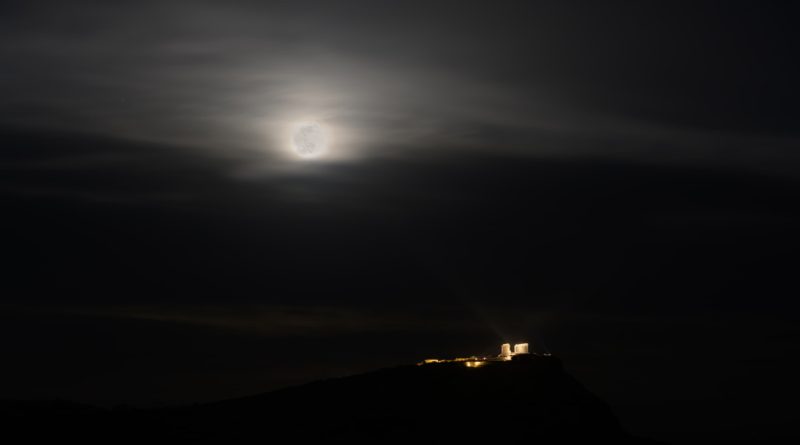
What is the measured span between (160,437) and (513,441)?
19.9m

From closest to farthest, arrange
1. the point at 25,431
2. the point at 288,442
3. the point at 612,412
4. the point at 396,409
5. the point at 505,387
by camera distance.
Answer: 1. the point at 25,431
2. the point at 288,442
3. the point at 396,409
4. the point at 505,387
5. the point at 612,412

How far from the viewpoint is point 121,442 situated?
57.5 m

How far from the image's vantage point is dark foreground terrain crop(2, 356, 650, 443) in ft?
196

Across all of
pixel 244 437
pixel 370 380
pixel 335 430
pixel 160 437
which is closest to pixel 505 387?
pixel 370 380

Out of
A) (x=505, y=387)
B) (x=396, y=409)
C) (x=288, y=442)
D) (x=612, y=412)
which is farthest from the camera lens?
(x=612, y=412)

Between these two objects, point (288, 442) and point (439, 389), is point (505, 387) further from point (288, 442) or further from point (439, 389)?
point (288, 442)

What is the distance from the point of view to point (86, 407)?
63188 mm

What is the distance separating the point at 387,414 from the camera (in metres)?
66.3

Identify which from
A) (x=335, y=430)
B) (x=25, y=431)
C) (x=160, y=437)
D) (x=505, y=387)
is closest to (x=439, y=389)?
(x=505, y=387)

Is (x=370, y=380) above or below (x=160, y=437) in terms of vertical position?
above

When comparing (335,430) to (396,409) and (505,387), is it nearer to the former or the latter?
(396,409)

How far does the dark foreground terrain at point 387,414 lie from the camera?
59.8m

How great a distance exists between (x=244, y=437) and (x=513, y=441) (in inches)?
604

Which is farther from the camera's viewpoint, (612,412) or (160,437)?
(612,412)
